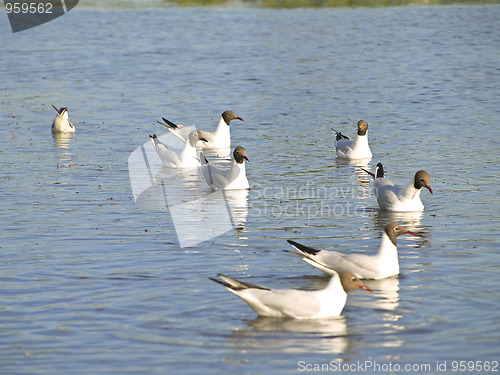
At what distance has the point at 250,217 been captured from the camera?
17.2 meters

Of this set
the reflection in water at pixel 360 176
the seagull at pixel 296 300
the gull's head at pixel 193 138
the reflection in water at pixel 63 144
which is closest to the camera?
the seagull at pixel 296 300

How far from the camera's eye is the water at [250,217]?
419 inches

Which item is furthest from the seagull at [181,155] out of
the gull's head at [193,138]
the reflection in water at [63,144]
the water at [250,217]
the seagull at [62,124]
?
the seagull at [62,124]

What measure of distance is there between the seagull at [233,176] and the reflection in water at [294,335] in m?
8.34

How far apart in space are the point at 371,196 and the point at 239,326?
8.45m

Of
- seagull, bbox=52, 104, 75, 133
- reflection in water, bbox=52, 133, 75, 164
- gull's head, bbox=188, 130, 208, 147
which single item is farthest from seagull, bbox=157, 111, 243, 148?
seagull, bbox=52, 104, 75, 133

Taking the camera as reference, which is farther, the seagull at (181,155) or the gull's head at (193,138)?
the gull's head at (193,138)

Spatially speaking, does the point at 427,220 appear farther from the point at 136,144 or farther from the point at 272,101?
the point at 272,101

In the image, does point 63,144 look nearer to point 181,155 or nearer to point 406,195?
point 181,155

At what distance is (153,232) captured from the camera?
16.0 meters

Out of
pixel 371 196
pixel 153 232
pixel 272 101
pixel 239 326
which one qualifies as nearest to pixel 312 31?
pixel 272 101

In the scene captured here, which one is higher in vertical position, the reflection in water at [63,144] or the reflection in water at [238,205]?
the reflection in water at [63,144]

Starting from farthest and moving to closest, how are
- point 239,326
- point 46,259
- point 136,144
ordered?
1. point 136,144
2. point 46,259
3. point 239,326

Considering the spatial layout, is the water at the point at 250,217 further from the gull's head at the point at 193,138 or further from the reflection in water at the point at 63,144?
the gull's head at the point at 193,138
